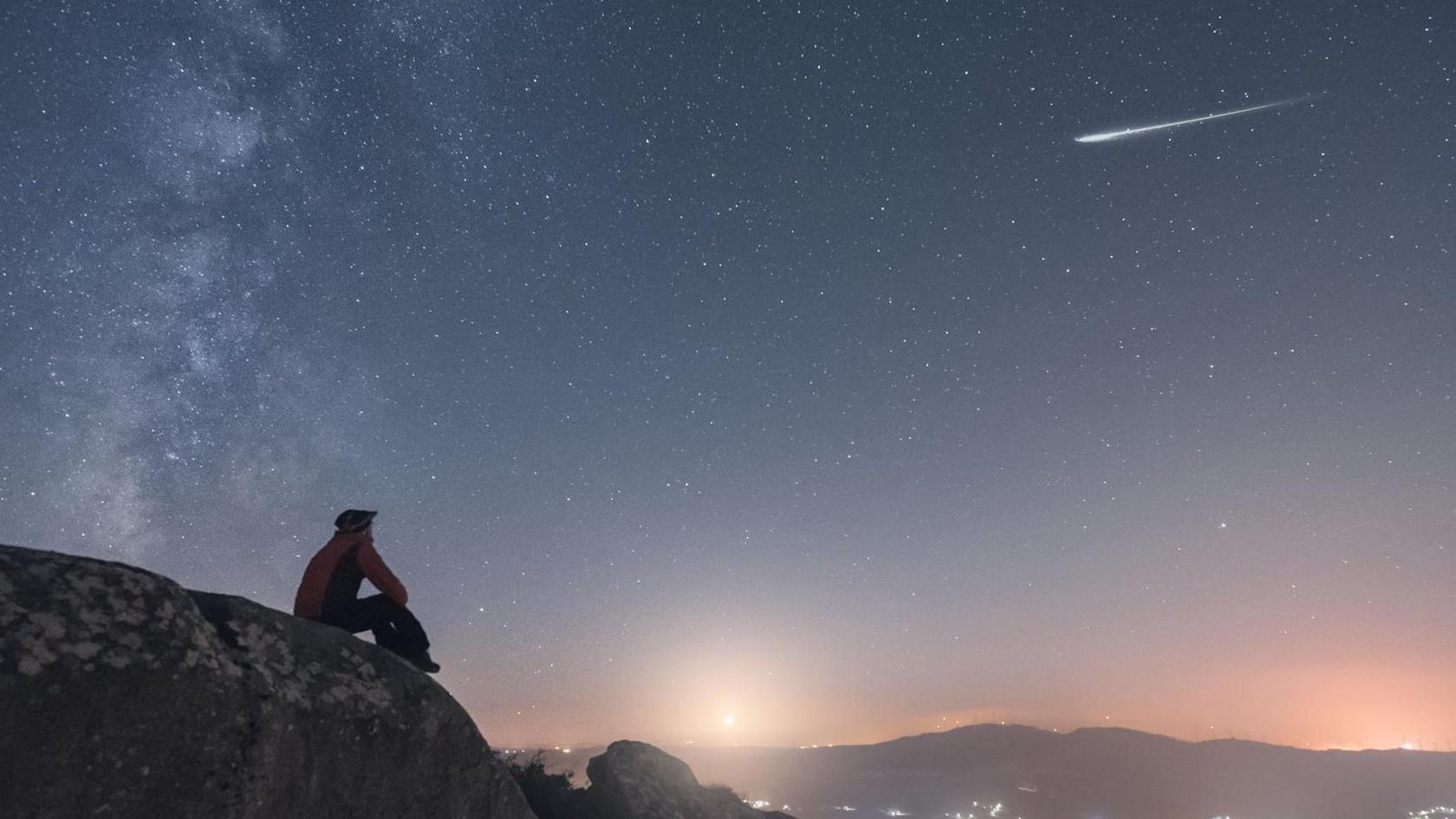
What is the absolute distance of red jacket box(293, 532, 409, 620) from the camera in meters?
7.44

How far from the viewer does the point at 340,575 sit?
7.54m

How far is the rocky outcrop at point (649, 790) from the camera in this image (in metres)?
12.7

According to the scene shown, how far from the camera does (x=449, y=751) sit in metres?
7.38

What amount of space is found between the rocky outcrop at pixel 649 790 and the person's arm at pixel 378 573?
274 inches

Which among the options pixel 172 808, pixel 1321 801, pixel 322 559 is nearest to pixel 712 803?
pixel 322 559

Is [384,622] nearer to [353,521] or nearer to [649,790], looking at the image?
[353,521]

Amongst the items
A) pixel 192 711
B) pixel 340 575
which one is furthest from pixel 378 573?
pixel 192 711

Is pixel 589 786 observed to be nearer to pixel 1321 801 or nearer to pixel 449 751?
pixel 449 751

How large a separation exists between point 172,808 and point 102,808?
1.46ft

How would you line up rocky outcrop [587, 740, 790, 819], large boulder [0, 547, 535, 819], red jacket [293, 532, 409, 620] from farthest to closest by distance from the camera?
rocky outcrop [587, 740, 790, 819], red jacket [293, 532, 409, 620], large boulder [0, 547, 535, 819]

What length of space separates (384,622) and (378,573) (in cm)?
62

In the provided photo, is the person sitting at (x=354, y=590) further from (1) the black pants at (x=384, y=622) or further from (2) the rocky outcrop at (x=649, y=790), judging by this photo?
(2) the rocky outcrop at (x=649, y=790)

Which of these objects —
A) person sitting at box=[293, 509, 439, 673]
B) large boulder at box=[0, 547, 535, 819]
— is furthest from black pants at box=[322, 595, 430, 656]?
large boulder at box=[0, 547, 535, 819]

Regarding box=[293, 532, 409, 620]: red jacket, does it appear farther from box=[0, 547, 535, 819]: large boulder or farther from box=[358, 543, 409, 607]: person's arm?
box=[0, 547, 535, 819]: large boulder
